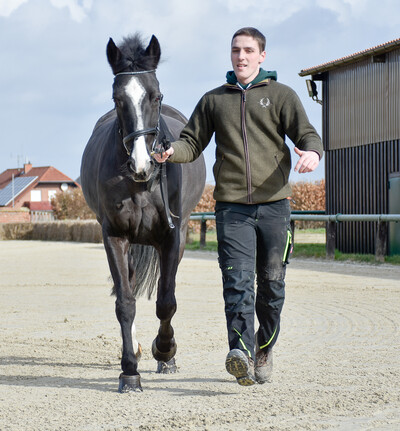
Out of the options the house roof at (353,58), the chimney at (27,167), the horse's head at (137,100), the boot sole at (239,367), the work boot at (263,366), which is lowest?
the work boot at (263,366)

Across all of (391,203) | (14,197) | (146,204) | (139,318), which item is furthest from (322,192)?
(14,197)

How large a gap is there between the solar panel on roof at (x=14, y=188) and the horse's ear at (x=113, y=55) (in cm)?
7624

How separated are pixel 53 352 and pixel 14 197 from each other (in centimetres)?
7488

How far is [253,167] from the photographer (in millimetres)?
4812

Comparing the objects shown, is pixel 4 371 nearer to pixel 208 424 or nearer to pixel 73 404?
pixel 73 404

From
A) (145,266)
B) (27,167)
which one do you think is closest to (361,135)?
(145,266)

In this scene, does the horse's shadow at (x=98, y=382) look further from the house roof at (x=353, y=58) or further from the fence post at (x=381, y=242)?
the house roof at (x=353, y=58)

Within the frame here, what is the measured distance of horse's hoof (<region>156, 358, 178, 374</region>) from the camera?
5.68 metres

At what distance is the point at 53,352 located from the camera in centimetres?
647

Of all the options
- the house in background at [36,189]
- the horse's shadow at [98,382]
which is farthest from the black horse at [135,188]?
the house in background at [36,189]

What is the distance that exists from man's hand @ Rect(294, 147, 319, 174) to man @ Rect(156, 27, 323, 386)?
0.11 metres

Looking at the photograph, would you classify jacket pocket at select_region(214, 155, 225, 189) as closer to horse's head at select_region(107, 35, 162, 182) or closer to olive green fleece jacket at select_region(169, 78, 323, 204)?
olive green fleece jacket at select_region(169, 78, 323, 204)

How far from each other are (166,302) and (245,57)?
206 centimetres

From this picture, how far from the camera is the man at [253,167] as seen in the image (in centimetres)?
478
